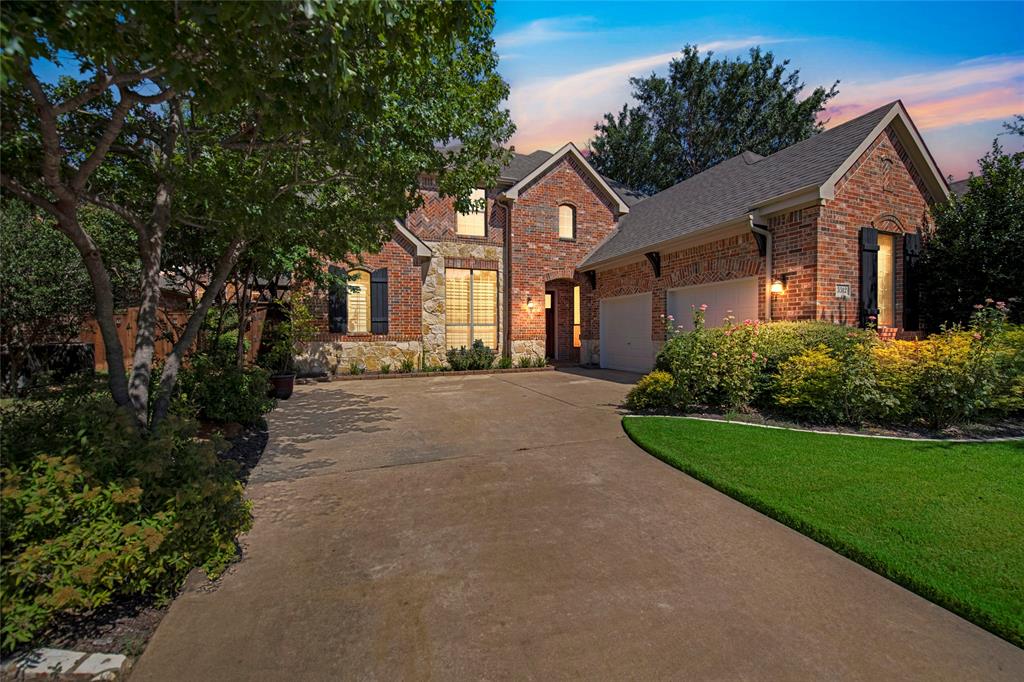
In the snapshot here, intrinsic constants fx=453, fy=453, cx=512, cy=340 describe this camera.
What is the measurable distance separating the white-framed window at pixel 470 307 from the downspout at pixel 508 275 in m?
0.37

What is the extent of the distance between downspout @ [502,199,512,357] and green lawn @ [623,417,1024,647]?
990 cm

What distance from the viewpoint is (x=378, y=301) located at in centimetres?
1407

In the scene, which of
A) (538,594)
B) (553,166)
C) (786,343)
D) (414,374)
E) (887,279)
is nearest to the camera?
(538,594)

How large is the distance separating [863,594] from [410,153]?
6.67 m

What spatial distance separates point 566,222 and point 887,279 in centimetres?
994

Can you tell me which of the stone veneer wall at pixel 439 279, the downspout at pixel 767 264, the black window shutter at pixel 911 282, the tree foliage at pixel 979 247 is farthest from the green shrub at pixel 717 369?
the stone veneer wall at pixel 439 279

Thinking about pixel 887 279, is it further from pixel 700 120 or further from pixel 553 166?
pixel 700 120

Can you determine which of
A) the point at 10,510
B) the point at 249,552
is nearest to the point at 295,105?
the point at 10,510

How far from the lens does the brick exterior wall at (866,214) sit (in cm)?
891

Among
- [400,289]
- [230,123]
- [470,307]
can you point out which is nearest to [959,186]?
[470,307]

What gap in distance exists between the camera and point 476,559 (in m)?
3.11

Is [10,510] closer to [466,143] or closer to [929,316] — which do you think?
[466,143]

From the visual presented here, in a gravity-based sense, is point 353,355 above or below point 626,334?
below

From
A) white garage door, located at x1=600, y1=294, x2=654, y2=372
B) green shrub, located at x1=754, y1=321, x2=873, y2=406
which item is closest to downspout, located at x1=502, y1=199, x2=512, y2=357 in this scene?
white garage door, located at x1=600, y1=294, x2=654, y2=372
